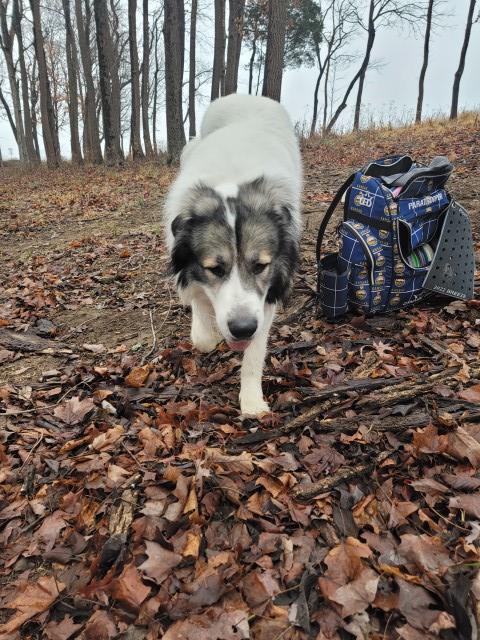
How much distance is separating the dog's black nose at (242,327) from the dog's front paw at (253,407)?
0.45 m

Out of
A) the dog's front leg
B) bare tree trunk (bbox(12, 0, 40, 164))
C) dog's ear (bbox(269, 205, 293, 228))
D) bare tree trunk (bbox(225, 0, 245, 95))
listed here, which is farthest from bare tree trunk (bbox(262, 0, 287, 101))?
bare tree trunk (bbox(12, 0, 40, 164))

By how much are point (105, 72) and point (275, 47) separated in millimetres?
5692

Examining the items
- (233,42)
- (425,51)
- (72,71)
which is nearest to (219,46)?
(233,42)

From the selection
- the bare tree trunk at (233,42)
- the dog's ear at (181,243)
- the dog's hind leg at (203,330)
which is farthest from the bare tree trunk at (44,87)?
the dog's ear at (181,243)

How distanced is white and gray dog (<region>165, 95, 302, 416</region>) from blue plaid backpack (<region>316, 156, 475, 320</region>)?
489 millimetres

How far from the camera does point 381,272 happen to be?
3.50 metres

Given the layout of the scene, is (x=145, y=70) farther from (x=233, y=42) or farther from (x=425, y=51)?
(x=425, y=51)

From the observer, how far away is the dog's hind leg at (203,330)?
11.2 feet

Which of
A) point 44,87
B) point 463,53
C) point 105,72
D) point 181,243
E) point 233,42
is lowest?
point 181,243

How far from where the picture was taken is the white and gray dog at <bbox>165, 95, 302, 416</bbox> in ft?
8.90

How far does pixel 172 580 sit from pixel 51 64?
3634cm

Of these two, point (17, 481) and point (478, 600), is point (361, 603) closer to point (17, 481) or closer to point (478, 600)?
point (478, 600)

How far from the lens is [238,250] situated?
275cm

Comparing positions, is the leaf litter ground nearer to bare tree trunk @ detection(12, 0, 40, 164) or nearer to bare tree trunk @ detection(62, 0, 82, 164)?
bare tree trunk @ detection(62, 0, 82, 164)
